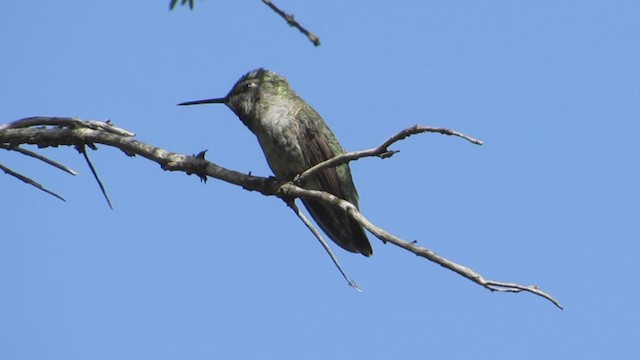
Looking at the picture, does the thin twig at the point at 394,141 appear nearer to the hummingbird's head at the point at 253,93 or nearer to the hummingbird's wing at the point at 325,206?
the hummingbird's wing at the point at 325,206

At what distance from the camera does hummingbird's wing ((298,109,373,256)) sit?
7598 millimetres

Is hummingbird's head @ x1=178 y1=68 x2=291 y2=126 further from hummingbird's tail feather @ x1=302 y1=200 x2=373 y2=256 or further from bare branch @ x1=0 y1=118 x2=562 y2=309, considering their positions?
bare branch @ x1=0 y1=118 x2=562 y2=309

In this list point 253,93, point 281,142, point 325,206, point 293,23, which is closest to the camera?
point 293,23

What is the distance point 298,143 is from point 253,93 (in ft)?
2.96

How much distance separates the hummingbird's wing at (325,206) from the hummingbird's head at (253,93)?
438 mm

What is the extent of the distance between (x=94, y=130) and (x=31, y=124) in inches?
13.5

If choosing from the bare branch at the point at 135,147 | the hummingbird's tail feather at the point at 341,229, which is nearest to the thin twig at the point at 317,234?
the bare branch at the point at 135,147

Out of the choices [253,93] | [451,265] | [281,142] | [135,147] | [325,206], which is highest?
[253,93]

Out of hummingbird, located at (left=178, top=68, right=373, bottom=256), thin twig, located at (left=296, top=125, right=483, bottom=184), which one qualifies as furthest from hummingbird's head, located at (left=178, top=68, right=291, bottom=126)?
thin twig, located at (left=296, top=125, right=483, bottom=184)

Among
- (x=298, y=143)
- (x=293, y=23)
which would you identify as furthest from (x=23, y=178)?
(x=298, y=143)

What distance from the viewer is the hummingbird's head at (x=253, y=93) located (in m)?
8.02

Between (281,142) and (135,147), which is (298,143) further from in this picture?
(135,147)

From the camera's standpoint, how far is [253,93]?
321 inches

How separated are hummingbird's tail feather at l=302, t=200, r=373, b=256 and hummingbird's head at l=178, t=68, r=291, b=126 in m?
0.97
